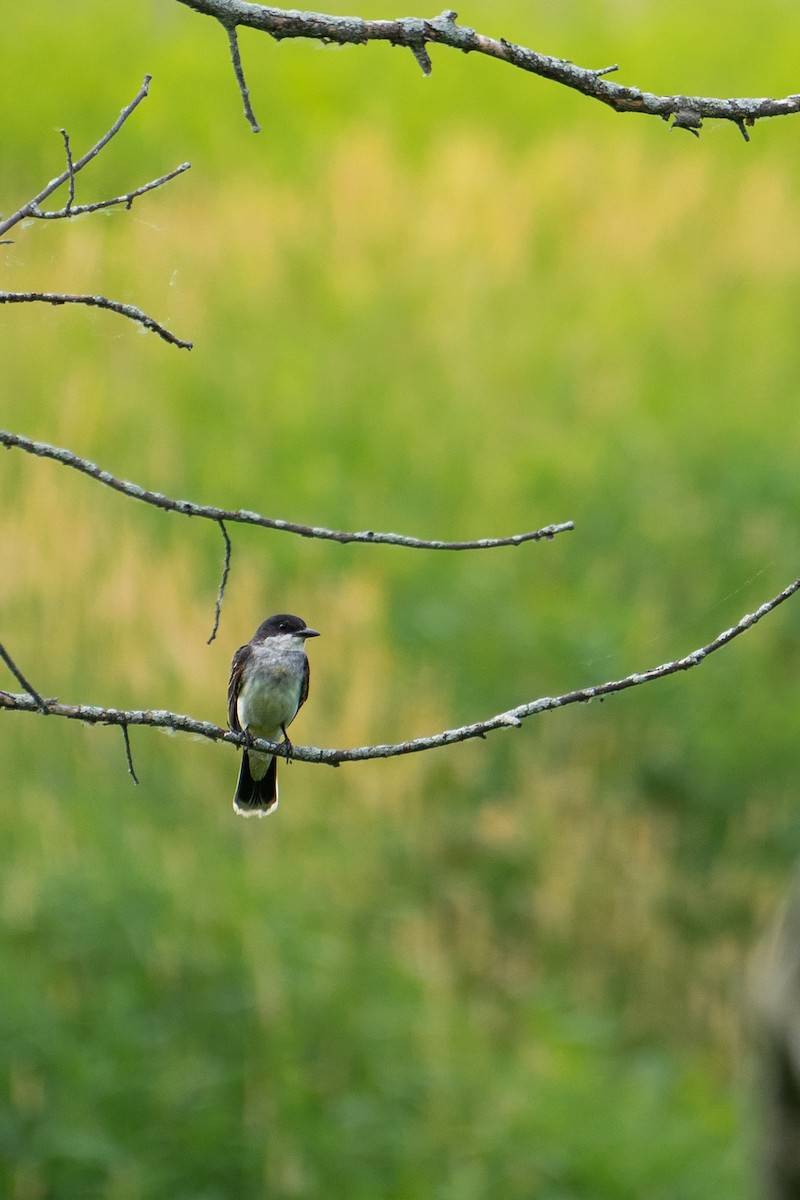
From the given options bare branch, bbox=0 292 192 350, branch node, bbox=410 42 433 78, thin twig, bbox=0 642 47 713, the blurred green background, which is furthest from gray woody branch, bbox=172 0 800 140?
thin twig, bbox=0 642 47 713

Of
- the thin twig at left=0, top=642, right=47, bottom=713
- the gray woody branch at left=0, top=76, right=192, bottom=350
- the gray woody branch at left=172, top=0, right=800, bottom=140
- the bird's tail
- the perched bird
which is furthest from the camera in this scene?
the perched bird

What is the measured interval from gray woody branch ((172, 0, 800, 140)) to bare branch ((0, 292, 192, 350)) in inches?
17.3

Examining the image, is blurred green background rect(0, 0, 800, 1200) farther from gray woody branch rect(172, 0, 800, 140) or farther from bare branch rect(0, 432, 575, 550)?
gray woody branch rect(172, 0, 800, 140)

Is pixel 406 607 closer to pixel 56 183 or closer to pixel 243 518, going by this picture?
pixel 56 183

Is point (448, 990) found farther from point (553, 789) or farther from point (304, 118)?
point (304, 118)

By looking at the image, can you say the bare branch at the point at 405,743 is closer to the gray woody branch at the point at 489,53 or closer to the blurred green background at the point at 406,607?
the blurred green background at the point at 406,607

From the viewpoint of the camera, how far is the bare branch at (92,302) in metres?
3.14

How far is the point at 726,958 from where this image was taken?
42.1 feet

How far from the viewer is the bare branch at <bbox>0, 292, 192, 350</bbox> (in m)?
3.14

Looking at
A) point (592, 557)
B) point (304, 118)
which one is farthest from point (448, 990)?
point (304, 118)

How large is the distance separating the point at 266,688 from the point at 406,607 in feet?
32.0

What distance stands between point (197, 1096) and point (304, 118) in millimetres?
14000

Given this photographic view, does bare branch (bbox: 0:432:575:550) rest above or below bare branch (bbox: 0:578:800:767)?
above

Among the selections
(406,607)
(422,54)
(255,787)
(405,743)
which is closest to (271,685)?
(255,787)
